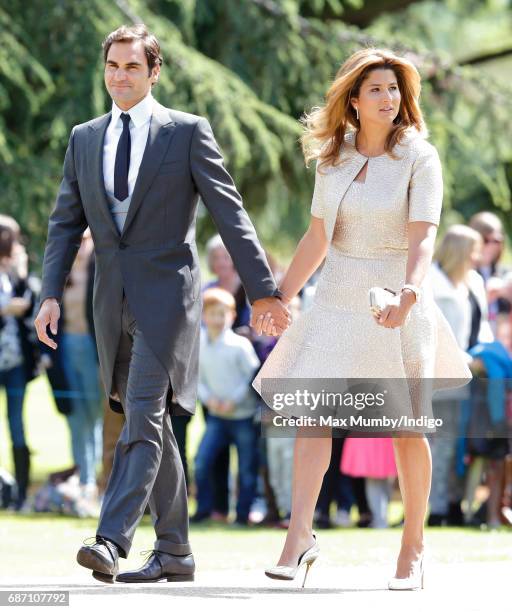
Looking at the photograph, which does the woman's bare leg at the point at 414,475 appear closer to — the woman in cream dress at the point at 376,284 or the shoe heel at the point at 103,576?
the woman in cream dress at the point at 376,284

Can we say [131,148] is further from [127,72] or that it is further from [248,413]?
[248,413]

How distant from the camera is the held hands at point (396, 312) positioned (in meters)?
5.31

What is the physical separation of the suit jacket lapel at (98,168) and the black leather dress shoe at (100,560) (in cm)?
118

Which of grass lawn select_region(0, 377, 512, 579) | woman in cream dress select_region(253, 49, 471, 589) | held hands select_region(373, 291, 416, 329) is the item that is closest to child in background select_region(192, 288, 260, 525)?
grass lawn select_region(0, 377, 512, 579)

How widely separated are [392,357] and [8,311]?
17.3ft

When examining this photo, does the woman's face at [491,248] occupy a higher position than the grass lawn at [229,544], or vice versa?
the woman's face at [491,248]

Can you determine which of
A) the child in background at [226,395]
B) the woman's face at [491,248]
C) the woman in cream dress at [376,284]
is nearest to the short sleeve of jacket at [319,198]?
the woman in cream dress at [376,284]

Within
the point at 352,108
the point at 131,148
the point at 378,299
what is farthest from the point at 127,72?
the point at 378,299

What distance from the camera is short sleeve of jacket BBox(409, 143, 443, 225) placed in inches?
217

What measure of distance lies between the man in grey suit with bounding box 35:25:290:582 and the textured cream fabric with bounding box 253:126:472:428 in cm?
20

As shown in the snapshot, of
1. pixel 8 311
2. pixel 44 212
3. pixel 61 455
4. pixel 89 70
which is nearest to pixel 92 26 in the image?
pixel 89 70

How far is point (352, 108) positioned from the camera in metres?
5.81

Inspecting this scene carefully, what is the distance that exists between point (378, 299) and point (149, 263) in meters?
0.90

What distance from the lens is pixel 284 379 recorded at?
224 inches
